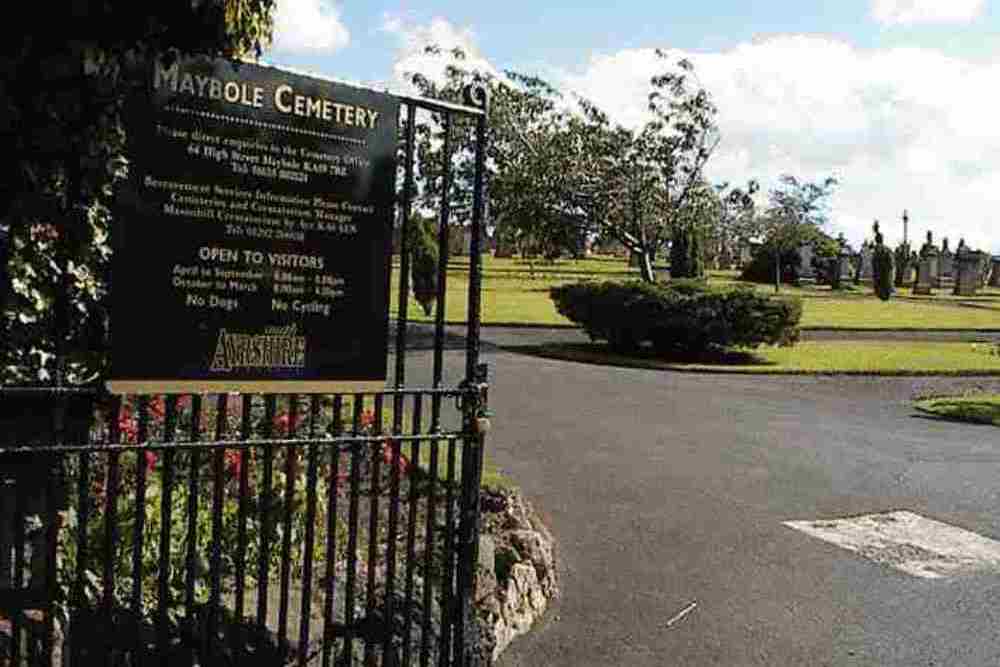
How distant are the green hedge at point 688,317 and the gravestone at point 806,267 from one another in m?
31.1

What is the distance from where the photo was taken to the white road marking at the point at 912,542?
6605 mm

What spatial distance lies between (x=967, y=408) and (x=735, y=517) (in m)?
8.16

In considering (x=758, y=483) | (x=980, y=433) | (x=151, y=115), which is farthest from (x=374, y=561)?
(x=980, y=433)

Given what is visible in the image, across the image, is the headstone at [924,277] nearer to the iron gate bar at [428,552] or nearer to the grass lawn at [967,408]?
the grass lawn at [967,408]

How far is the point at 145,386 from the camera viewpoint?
334cm

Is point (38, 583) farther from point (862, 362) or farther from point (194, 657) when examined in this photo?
point (862, 362)

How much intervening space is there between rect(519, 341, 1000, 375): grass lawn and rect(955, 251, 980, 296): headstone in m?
25.7

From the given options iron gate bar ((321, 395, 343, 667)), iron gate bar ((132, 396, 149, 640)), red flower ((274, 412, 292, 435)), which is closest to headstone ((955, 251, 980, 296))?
red flower ((274, 412, 292, 435))

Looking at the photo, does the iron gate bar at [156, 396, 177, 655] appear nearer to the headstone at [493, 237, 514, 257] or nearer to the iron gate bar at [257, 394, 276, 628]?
the iron gate bar at [257, 394, 276, 628]

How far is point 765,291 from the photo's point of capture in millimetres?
23156

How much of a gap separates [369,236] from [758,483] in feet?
19.3

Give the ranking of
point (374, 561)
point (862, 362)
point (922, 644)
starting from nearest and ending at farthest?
1. point (374, 561)
2. point (922, 644)
3. point (862, 362)

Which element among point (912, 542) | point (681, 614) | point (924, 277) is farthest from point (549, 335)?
point (924, 277)

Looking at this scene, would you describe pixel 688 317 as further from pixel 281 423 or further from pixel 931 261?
pixel 931 261
